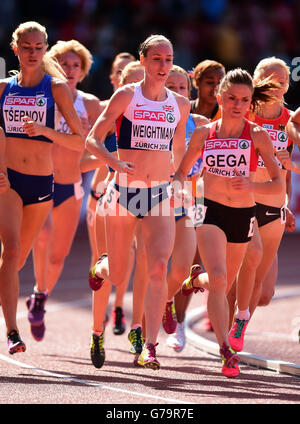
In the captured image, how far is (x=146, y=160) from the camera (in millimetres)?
8625

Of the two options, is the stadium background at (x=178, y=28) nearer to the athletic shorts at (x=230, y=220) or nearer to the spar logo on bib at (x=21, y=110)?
the spar logo on bib at (x=21, y=110)

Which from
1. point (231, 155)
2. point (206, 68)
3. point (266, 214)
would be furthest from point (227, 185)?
point (206, 68)

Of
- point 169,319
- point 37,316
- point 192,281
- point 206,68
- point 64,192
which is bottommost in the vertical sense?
point 37,316

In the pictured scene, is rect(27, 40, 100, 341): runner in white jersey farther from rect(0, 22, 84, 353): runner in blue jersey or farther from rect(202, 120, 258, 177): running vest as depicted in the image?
rect(202, 120, 258, 177): running vest

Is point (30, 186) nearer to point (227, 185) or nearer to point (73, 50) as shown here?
point (227, 185)

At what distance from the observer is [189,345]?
1114 centimetres

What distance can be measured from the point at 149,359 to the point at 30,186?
73.5 inches

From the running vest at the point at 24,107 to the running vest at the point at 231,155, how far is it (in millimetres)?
1392

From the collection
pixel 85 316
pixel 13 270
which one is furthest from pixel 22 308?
pixel 13 270

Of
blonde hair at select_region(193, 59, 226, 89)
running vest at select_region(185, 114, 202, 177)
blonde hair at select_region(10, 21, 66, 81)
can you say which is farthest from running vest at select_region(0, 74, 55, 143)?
blonde hair at select_region(193, 59, 226, 89)
